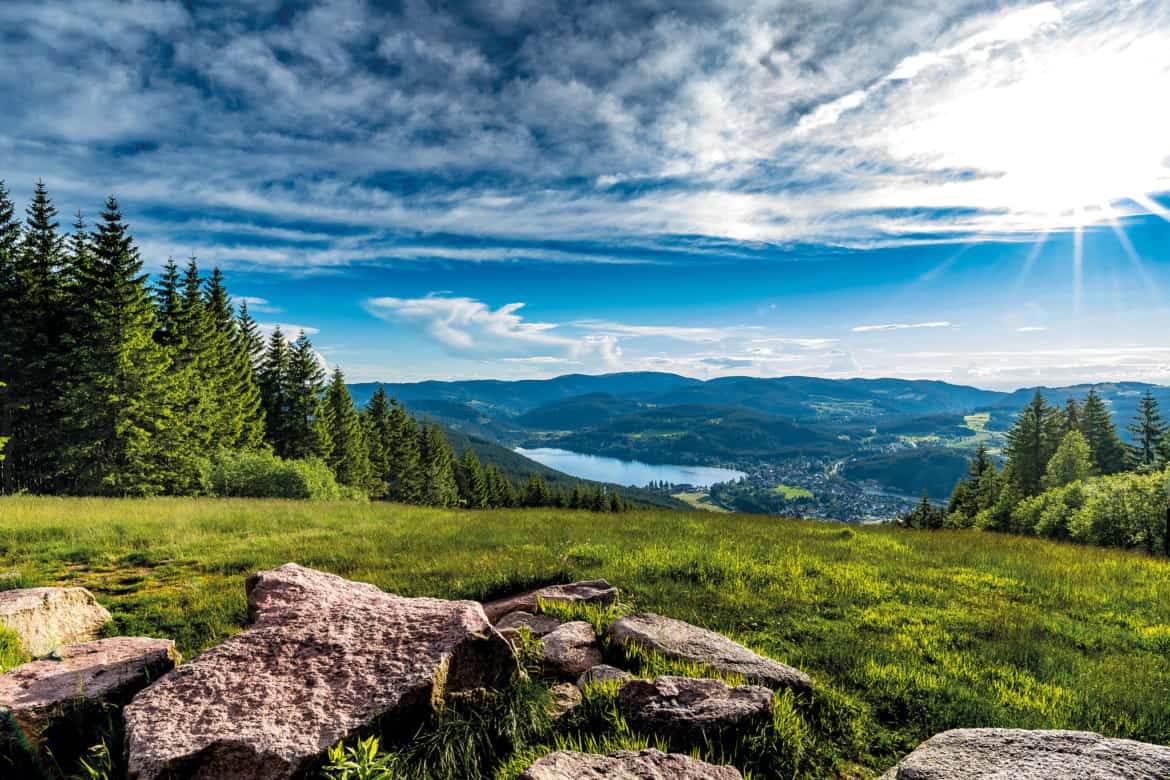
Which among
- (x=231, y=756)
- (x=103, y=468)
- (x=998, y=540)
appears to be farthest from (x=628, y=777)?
(x=103, y=468)

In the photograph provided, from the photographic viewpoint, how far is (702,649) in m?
5.61

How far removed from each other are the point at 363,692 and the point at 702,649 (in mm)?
3518

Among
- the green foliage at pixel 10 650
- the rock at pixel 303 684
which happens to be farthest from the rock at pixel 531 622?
the green foliage at pixel 10 650

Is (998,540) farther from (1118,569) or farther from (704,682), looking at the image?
(704,682)

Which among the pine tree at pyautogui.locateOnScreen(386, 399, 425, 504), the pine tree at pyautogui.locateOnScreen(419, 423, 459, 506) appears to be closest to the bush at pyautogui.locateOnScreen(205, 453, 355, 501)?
the pine tree at pyautogui.locateOnScreen(419, 423, 459, 506)

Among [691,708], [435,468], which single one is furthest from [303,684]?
[435,468]

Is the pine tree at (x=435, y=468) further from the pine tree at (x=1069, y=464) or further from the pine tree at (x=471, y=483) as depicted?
the pine tree at (x=1069, y=464)

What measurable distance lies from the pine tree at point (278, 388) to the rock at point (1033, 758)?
6260cm

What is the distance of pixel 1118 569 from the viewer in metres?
10.5

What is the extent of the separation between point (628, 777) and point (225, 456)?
3687 centimetres

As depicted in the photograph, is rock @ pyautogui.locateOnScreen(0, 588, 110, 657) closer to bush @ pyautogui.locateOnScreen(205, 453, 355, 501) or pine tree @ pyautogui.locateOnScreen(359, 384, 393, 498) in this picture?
bush @ pyautogui.locateOnScreen(205, 453, 355, 501)

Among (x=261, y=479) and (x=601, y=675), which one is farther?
(x=261, y=479)

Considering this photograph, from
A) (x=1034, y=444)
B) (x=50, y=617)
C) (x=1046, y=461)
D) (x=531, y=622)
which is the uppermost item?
(x=50, y=617)

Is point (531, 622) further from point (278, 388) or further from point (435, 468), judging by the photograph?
point (435, 468)
